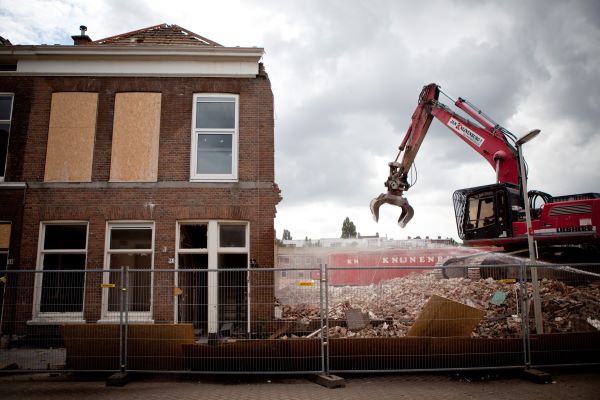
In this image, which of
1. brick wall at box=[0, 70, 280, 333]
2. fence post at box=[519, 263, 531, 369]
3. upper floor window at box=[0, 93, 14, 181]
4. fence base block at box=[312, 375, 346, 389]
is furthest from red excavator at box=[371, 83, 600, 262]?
upper floor window at box=[0, 93, 14, 181]

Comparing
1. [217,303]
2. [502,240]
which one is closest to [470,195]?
[502,240]

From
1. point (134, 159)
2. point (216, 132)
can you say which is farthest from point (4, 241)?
point (216, 132)

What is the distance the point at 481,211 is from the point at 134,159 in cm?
1080

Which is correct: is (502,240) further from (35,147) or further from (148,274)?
(35,147)

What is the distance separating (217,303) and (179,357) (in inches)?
42.3

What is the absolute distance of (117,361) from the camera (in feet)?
24.6

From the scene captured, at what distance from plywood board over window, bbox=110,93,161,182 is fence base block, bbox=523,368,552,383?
9.11m

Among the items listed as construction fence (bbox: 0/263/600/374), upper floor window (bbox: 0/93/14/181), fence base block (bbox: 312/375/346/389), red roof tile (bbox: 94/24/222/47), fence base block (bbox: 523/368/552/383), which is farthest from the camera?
red roof tile (bbox: 94/24/222/47)

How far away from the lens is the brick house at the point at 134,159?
11.2 metres

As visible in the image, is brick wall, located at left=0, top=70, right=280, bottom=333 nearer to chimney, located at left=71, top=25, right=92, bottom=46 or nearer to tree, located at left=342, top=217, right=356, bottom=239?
chimney, located at left=71, top=25, right=92, bottom=46

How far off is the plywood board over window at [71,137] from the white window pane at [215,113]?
275cm

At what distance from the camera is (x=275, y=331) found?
8539 millimetres

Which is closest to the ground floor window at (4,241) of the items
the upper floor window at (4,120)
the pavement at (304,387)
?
the upper floor window at (4,120)

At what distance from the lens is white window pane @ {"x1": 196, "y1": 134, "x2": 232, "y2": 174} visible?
1173cm
